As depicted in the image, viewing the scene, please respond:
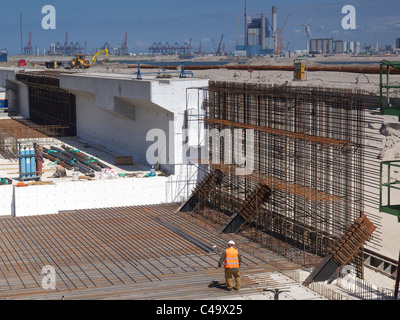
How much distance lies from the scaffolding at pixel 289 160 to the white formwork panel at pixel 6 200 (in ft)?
25.8

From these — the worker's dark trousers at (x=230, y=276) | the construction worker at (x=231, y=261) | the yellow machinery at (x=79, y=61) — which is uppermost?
the yellow machinery at (x=79, y=61)

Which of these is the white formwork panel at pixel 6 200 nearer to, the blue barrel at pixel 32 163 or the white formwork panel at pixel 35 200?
the white formwork panel at pixel 35 200

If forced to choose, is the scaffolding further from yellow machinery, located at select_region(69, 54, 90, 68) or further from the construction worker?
yellow machinery, located at select_region(69, 54, 90, 68)

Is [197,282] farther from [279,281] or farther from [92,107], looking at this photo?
[92,107]

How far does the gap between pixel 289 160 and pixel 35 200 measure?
1068 centimetres

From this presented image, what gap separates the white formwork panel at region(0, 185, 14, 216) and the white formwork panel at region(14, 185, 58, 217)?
347 millimetres

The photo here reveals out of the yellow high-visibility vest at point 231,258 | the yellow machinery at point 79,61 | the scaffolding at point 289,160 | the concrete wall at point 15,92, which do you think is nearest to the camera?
the yellow high-visibility vest at point 231,258

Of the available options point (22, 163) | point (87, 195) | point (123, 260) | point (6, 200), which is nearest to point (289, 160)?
point (123, 260)

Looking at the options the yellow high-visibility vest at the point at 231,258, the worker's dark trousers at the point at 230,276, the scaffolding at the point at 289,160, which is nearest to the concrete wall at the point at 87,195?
the scaffolding at the point at 289,160

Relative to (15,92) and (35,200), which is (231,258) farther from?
(15,92)

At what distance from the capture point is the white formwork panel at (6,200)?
25.9m

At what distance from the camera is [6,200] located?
2598cm
